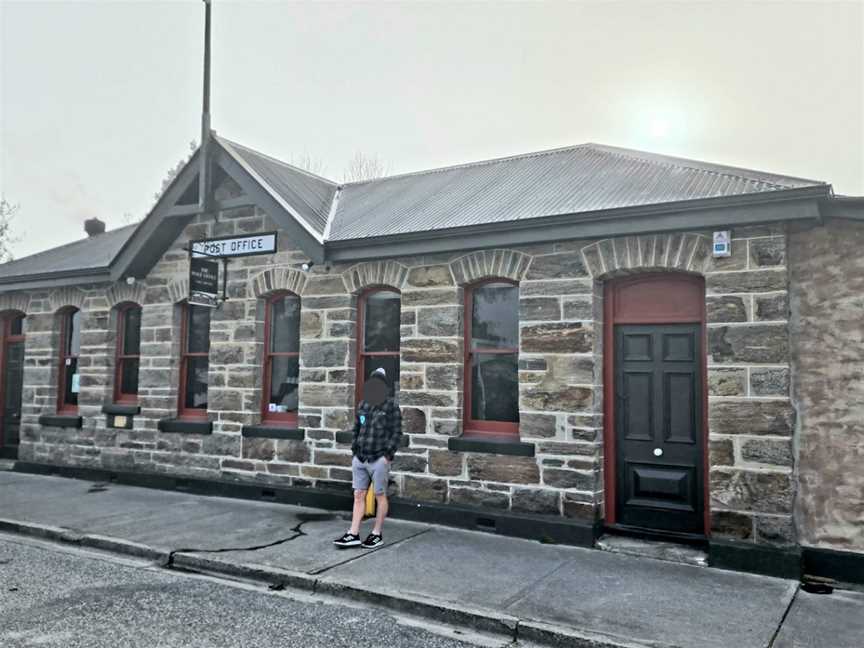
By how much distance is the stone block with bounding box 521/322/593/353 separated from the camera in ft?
24.8

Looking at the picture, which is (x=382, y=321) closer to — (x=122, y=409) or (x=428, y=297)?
(x=428, y=297)

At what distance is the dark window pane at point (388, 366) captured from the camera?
9.14 meters

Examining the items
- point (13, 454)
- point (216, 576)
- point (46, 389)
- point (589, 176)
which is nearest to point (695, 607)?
point (216, 576)

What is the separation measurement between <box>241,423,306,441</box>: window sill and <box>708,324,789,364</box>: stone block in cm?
565

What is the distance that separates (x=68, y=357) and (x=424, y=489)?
814 centimetres

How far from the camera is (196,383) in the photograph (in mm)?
10953

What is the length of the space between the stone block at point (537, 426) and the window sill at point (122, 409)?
6.88 metres

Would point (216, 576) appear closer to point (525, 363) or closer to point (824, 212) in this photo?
point (525, 363)

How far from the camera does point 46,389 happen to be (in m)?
12.5

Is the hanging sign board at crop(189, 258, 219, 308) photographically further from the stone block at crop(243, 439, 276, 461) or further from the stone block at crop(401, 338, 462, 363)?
the stone block at crop(401, 338, 462, 363)

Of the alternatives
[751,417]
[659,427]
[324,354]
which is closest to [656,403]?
[659,427]

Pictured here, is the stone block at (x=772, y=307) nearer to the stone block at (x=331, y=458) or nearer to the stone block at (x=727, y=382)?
the stone block at (x=727, y=382)

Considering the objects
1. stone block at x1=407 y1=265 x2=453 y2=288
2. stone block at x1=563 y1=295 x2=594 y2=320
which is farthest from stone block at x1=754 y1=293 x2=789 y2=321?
stone block at x1=407 y1=265 x2=453 y2=288

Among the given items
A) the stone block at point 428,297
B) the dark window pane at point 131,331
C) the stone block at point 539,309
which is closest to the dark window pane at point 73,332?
the dark window pane at point 131,331
